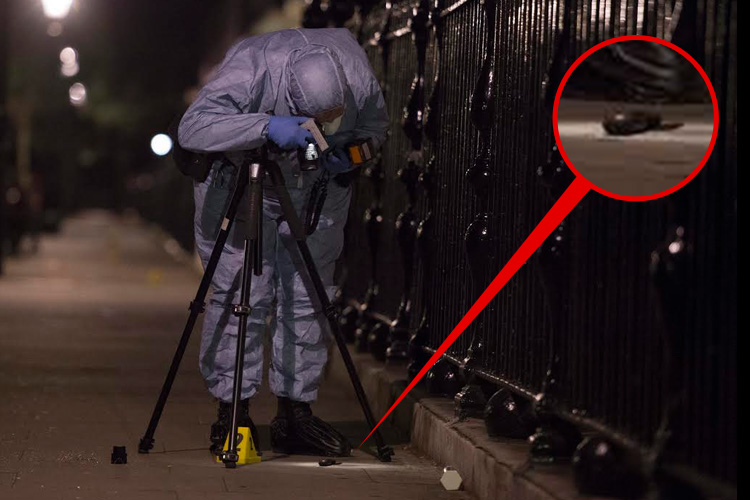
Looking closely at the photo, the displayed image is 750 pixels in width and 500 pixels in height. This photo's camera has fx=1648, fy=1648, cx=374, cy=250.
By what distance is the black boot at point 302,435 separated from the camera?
7.54 meters

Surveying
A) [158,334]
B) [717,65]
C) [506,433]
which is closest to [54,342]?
[158,334]

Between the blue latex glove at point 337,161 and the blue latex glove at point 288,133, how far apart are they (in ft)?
1.14

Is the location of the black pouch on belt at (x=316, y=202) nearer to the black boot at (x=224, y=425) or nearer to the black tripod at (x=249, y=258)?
the black tripod at (x=249, y=258)

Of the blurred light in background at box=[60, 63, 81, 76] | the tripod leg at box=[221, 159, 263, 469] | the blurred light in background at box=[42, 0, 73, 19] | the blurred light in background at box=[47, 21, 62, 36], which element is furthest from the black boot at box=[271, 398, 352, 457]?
the blurred light in background at box=[60, 63, 81, 76]

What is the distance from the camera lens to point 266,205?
24.8 feet

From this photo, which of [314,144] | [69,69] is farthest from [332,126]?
[69,69]

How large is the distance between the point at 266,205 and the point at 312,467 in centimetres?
123

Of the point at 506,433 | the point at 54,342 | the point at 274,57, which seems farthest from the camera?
the point at 54,342

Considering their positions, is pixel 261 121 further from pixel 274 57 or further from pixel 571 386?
pixel 571 386

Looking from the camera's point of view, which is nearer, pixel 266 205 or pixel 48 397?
pixel 266 205

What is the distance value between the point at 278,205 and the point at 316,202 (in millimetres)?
176

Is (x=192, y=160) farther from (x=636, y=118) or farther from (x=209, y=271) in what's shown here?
(x=636, y=118)

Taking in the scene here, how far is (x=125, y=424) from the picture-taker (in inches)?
333

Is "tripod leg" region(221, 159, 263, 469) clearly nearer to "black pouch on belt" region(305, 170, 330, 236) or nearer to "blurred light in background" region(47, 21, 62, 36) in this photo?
"black pouch on belt" region(305, 170, 330, 236)
